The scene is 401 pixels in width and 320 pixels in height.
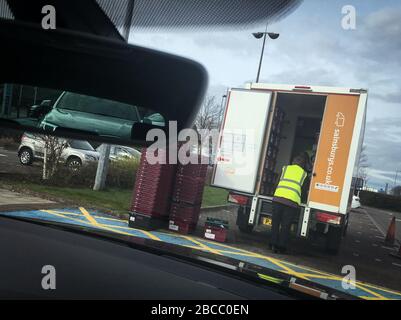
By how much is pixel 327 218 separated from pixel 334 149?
1266 mm

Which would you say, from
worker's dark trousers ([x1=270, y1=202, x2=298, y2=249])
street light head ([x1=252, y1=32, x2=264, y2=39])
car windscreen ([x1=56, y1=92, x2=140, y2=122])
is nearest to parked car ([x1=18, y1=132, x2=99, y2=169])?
worker's dark trousers ([x1=270, y1=202, x2=298, y2=249])

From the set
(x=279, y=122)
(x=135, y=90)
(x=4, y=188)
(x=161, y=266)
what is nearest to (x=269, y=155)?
(x=279, y=122)

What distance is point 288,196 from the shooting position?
7820mm

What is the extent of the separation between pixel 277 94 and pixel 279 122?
93cm

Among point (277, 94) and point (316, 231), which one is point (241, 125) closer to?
point (277, 94)

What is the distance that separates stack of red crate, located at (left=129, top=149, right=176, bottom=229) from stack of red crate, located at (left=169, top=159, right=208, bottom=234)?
14cm

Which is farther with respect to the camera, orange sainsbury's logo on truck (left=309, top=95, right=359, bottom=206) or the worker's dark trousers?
orange sainsbury's logo on truck (left=309, top=95, right=359, bottom=206)

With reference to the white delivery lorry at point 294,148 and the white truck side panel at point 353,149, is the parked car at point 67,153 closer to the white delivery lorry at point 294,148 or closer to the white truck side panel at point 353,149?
the white delivery lorry at point 294,148

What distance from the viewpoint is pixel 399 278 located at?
24.9 ft

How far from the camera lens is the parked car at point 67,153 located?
38.9ft

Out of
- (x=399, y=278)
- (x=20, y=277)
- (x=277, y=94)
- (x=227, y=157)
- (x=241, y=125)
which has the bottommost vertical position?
(x=399, y=278)

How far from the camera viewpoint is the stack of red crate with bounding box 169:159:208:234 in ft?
27.8

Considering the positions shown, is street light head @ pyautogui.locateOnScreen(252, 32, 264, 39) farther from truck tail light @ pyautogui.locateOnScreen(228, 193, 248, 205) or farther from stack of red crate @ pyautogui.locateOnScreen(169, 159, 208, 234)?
truck tail light @ pyautogui.locateOnScreen(228, 193, 248, 205)

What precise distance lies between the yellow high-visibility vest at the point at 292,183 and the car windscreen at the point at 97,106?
6462 millimetres
